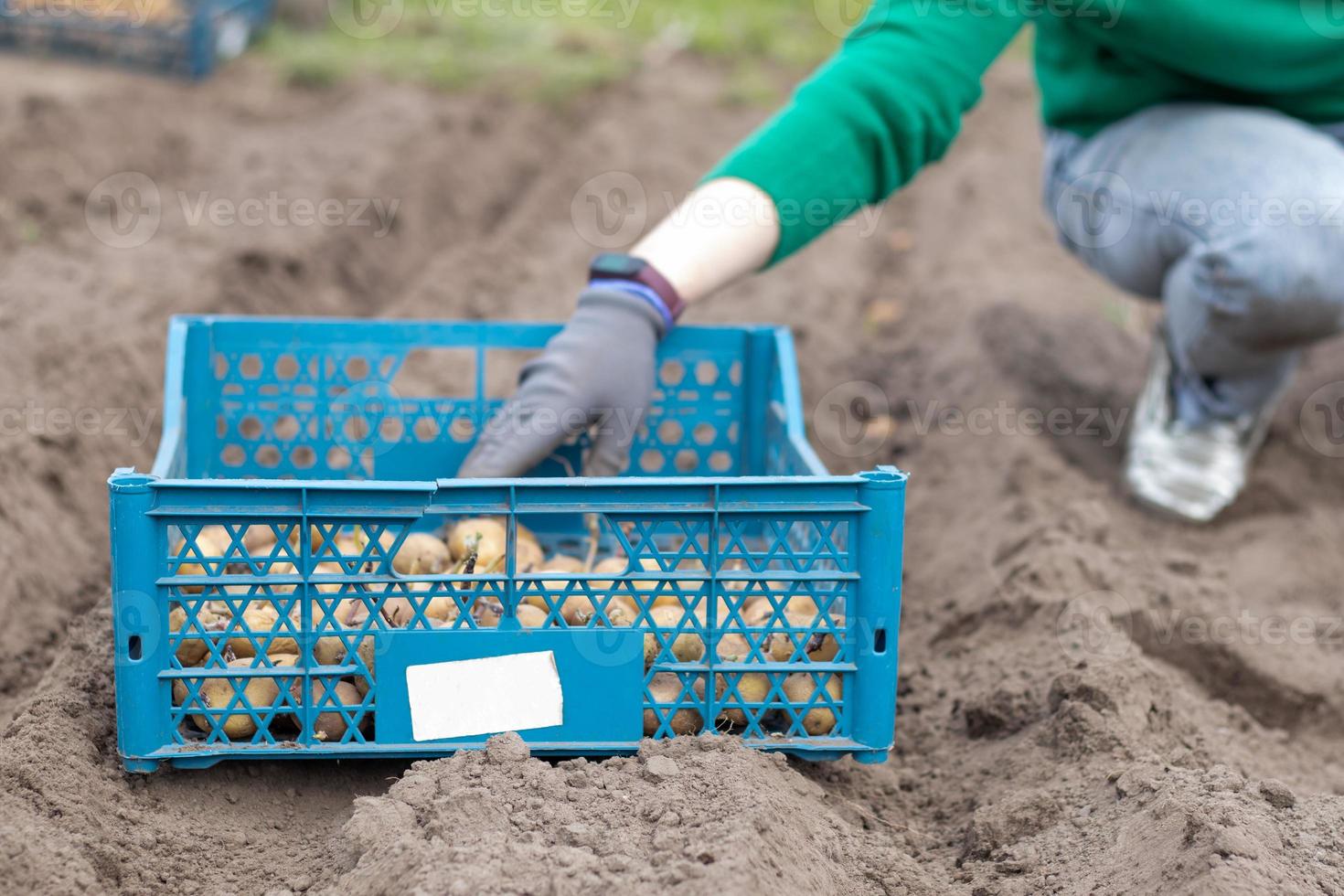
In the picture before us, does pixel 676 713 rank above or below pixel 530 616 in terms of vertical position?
below

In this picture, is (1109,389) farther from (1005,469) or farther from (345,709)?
(345,709)

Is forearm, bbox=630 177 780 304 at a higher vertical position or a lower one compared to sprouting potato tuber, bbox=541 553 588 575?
higher

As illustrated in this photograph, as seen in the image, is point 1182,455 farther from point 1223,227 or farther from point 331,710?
point 331,710

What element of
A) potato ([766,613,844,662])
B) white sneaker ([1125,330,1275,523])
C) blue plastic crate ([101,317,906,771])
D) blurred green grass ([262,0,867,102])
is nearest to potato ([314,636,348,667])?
blue plastic crate ([101,317,906,771])

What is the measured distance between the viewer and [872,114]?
246 cm

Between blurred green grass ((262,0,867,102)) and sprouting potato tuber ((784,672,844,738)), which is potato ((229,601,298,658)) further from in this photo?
blurred green grass ((262,0,867,102))

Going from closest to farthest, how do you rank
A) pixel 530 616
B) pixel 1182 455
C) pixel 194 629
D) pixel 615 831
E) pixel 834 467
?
pixel 615 831
pixel 194 629
pixel 530 616
pixel 1182 455
pixel 834 467

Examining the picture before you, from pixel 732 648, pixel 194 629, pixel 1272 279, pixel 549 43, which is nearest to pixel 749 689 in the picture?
pixel 732 648

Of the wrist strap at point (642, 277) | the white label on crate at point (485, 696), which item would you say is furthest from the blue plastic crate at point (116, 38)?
the white label on crate at point (485, 696)

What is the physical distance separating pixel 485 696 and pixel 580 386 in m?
0.65

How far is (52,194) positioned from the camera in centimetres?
441

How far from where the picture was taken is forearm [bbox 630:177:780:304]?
93.5 inches

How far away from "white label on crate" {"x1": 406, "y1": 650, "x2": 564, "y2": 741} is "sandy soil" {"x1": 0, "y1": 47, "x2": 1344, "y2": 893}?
0.08 metres

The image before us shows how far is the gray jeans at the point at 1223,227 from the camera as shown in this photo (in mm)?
2707
